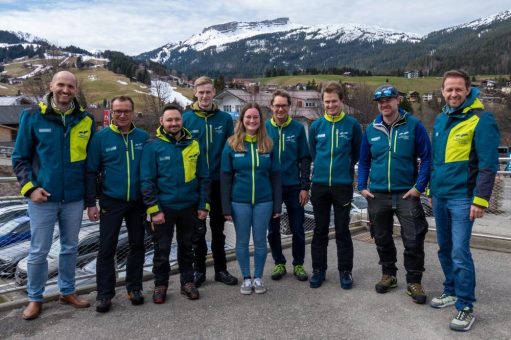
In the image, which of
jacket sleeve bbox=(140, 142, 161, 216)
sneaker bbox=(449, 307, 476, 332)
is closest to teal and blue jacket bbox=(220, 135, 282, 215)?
jacket sleeve bbox=(140, 142, 161, 216)

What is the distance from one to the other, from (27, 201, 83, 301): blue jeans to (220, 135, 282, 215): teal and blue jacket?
1338 mm

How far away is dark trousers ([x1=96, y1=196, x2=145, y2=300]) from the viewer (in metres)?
3.91

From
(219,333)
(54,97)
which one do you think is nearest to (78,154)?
(54,97)

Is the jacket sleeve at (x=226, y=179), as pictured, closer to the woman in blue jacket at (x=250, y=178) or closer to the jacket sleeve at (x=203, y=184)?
the woman in blue jacket at (x=250, y=178)

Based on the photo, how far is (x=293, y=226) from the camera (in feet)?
15.4

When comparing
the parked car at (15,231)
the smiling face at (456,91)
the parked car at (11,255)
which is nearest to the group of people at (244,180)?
the smiling face at (456,91)

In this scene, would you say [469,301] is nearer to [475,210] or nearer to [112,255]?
[475,210]

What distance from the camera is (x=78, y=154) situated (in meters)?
3.83

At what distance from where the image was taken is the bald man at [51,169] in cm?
364

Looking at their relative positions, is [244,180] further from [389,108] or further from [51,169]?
[51,169]

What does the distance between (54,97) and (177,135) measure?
1.09 meters

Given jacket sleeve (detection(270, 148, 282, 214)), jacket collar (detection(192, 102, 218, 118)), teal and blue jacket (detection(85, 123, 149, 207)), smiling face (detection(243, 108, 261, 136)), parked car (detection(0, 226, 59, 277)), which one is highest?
jacket collar (detection(192, 102, 218, 118))

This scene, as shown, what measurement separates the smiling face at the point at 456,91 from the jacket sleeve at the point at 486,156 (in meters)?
0.22

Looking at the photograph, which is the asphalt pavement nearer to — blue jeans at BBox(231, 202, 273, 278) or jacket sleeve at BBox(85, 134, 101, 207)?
blue jeans at BBox(231, 202, 273, 278)
